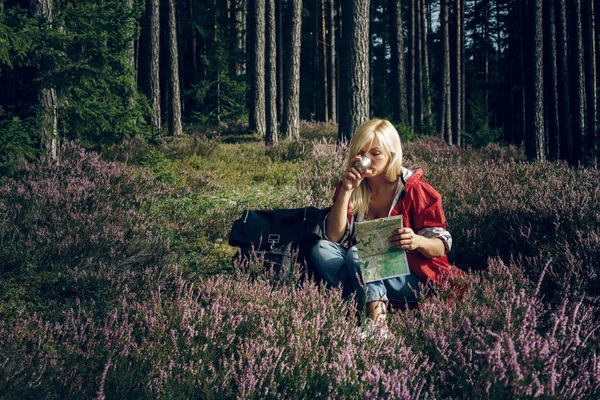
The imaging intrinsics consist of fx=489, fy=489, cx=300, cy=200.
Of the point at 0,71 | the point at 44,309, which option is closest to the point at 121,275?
the point at 44,309

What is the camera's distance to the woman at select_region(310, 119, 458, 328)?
10.7ft

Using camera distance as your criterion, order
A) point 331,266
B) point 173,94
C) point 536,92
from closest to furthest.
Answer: point 331,266, point 536,92, point 173,94

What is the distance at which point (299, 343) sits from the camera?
240cm

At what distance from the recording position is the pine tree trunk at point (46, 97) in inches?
268

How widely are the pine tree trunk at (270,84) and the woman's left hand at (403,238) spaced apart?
10.5 metres

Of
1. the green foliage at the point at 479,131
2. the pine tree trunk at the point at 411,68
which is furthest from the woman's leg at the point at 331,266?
the pine tree trunk at the point at 411,68

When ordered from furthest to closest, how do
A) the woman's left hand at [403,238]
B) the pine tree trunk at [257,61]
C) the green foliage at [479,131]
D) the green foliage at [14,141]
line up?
the green foliage at [479,131] → the pine tree trunk at [257,61] → the green foliage at [14,141] → the woman's left hand at [403,238]

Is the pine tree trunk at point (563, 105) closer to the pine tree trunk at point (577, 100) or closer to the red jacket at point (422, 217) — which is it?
the pine tree trunk at point (577, 100)

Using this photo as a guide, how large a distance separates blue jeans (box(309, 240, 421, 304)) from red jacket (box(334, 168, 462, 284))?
11cm

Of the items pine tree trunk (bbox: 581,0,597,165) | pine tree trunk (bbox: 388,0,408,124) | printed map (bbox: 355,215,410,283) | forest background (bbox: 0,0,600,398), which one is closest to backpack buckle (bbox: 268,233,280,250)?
forest background (bbox: 0,0,600,398)

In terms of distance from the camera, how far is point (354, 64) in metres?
8.48

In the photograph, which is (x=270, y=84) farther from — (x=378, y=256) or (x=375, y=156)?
(x=378, y=256)

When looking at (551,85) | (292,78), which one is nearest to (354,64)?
(292,78)

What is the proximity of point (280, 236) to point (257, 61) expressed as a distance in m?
12.7
